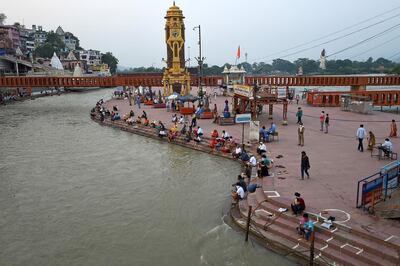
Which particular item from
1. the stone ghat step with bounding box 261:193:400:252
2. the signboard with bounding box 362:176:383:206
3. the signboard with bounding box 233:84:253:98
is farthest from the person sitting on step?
the signboard with bounding box 233:84:253:98

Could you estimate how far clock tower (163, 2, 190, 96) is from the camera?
45188 millimetres

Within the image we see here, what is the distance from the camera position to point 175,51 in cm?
4584

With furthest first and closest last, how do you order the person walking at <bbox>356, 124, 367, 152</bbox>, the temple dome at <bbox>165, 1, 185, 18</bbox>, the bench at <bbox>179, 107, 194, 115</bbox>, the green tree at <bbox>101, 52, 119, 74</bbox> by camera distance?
the green tree at <bbox>101, 52, 119, 74</bbox>, the temple dome at <bbox>165, 1, 185, 18</bbox>, the bench at <bbox>179, 107, 194, 115</bbox>, the person walking at <bbox>356, 124, 367, 152</bbox>

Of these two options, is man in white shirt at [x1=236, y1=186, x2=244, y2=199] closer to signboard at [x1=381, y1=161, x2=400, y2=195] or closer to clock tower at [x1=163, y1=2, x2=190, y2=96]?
signboard at [x1=381, y1=161, x2=400, y2=195]

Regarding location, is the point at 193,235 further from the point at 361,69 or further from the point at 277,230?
the point at 361,69

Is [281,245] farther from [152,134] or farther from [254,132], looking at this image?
[152,134]

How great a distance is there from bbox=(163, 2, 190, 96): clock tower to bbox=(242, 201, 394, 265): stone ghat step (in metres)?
36.3

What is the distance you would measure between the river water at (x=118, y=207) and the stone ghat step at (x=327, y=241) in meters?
0.94

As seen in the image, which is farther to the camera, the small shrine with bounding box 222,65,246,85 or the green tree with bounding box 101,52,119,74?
the green tree with bounding box 101,52,119,74

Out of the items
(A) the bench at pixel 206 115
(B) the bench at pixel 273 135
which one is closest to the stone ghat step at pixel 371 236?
(B) the bench at pixel 273 135

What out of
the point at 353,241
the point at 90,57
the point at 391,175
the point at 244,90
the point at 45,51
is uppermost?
the point at 45,51

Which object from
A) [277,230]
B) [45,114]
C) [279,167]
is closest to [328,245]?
[277,230]

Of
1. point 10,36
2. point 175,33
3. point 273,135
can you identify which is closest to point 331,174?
point 273,135

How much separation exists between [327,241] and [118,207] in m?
7.70
